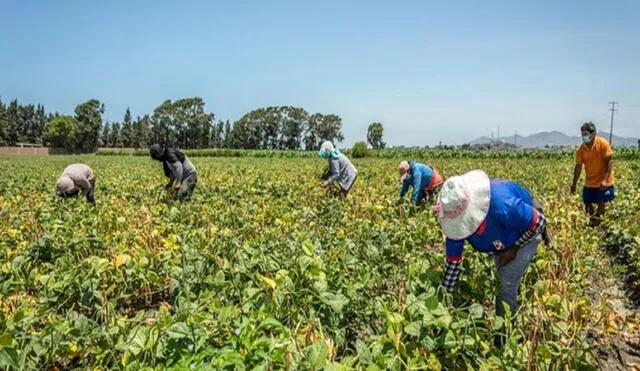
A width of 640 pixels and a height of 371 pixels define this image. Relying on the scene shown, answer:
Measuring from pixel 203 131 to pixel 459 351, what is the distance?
87.9 metres

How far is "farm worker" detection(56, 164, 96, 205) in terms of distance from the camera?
681 cm

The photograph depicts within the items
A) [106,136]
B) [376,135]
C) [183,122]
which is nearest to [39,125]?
[106,136]

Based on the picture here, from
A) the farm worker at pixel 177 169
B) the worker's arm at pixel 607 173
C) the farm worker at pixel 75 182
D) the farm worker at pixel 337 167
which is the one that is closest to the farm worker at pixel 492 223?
the worker's arm at pixel 607 173

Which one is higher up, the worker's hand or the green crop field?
the worker's hand

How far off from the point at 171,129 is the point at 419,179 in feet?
282

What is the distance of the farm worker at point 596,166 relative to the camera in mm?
5758

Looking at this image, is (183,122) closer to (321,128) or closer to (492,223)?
(321,128)

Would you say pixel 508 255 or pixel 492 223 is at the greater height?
pixel 492 223

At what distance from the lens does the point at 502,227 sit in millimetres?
2592

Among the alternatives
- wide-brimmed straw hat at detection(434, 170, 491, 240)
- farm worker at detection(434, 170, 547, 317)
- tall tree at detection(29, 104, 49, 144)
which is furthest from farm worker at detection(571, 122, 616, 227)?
tall tree at detection(29, 104, 49, 144)

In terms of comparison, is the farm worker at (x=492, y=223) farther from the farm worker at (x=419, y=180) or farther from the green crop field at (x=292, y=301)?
the farm worker at (x=419, y=180)

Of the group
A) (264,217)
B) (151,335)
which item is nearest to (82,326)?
(151,335)

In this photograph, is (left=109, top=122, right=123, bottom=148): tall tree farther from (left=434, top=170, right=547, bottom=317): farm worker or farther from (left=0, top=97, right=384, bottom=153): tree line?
(left=434, top=170, right=547, bottom=317): farm worker

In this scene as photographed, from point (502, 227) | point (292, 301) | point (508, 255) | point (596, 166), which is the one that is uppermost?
point (596, 166)
